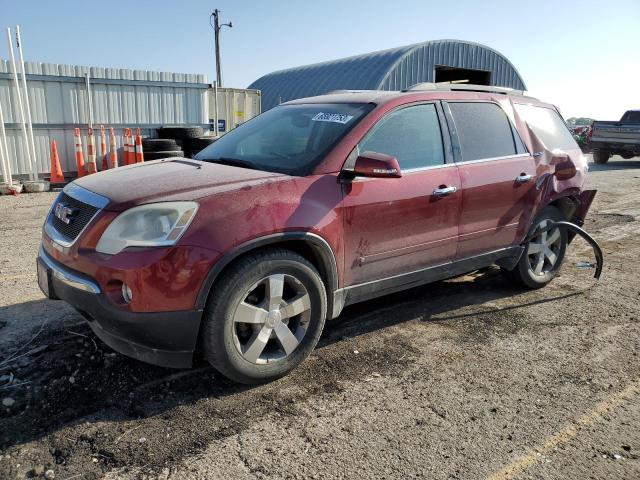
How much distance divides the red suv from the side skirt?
0.5 inches

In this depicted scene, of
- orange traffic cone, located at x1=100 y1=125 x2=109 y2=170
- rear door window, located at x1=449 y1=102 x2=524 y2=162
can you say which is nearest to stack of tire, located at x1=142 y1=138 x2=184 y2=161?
orange traffic cone, located at x1=100 y1=125 x2=109 y2=170

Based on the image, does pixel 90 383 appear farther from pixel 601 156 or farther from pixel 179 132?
pixel 601 156

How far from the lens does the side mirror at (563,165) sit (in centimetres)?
490

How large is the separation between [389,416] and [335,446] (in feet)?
1.35

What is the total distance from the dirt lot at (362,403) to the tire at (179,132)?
8.62m

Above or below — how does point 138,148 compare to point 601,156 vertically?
above

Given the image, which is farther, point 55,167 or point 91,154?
point 91,154

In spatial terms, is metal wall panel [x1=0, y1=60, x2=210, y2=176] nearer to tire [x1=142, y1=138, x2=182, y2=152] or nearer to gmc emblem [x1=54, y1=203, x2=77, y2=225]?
tire [x1=142, y1=138, x2=182, y2=152]

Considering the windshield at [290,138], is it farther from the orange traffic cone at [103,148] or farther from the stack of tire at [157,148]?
Answer: the orange traffic cone at [103,148]

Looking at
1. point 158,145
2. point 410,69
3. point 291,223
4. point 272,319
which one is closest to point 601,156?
point 410,69

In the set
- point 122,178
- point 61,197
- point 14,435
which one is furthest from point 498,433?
point 61,197

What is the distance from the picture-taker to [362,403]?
302 centimetres

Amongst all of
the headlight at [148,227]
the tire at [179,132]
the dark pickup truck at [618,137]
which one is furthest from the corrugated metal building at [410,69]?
the headlight at [148,227]

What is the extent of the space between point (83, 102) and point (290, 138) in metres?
9.80
